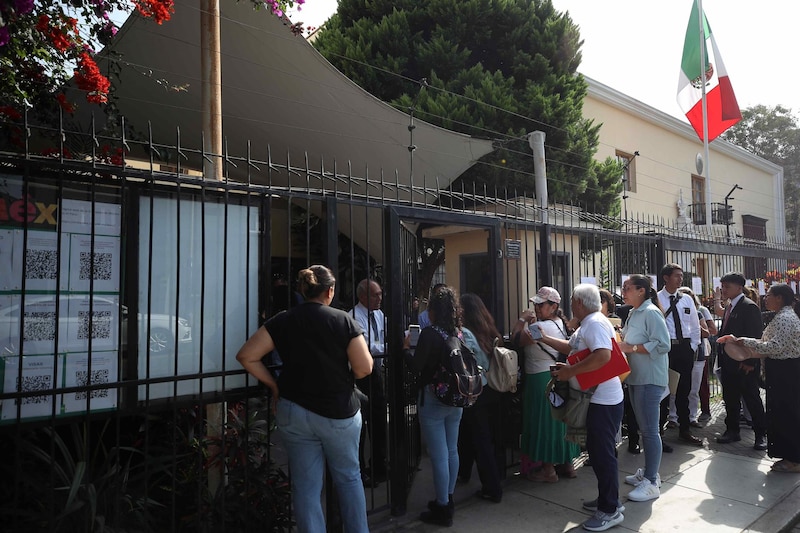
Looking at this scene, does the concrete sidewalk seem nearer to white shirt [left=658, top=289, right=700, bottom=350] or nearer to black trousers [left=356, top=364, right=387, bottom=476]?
black trousers [left=356, top=364, right=387, bottom=476]

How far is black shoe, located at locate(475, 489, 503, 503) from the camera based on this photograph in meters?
4.38

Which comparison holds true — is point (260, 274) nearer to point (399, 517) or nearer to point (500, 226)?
point (399, 517)

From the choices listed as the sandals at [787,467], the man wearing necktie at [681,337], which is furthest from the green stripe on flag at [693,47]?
the sandals at [787,467]

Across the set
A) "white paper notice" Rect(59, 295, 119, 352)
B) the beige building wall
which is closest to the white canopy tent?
"white paper notice" Rect(59, 295, 119, 352)

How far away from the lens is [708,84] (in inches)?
567

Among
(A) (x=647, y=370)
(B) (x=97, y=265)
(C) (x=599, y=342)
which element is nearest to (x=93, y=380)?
(B) (x=97, y=265)

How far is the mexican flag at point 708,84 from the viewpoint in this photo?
14.2 m

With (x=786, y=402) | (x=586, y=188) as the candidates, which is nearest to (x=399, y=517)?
(x=786, y=402)

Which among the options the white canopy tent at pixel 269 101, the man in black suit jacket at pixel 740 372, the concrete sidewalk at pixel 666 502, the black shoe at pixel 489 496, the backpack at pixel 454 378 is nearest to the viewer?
the backpack at pixel 454 378

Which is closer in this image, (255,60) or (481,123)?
(255,60)

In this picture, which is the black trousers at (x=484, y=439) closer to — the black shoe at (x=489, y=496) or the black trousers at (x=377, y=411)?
the black shoe at (x=489, y=496)

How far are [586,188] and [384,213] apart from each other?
8.90 meters

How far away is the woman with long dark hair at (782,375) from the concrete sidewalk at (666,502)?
0.74 feet

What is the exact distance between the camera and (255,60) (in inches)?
282
